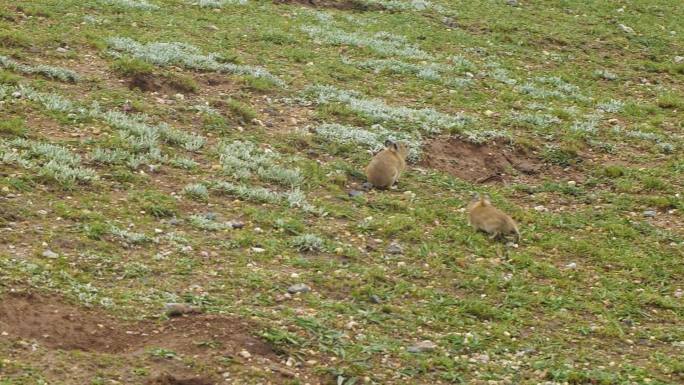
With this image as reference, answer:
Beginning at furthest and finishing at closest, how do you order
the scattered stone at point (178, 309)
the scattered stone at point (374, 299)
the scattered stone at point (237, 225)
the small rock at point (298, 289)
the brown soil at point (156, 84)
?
the brown soil at point (156, 84) < the scattered stone at point (237, 225) < the scattered stone at point (374, 299) < the small rock at point (298, 289) < the scattered stone at point (178, 309)

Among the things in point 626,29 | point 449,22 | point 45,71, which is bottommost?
point 45,71

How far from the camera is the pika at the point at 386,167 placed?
12.2 metres

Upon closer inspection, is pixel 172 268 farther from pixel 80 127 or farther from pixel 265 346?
pixel 80 127

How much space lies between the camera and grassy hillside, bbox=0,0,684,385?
26.0 ft

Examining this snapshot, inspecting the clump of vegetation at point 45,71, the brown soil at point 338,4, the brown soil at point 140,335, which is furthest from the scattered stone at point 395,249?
the brown soil at point 338,4

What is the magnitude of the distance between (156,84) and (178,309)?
6.90 metres

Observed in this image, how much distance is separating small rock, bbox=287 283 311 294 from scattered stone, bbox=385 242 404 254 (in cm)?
159

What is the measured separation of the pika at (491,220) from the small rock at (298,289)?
2868mm

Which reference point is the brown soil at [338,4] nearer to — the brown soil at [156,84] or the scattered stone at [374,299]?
the brown soil at [156,84]

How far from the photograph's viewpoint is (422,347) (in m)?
8.30

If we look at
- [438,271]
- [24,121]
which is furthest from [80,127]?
[438,271]

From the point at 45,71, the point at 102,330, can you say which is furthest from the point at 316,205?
the point at 45,71

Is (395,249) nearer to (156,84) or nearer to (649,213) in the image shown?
(649,213)

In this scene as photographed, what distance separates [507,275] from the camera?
1022 cm
